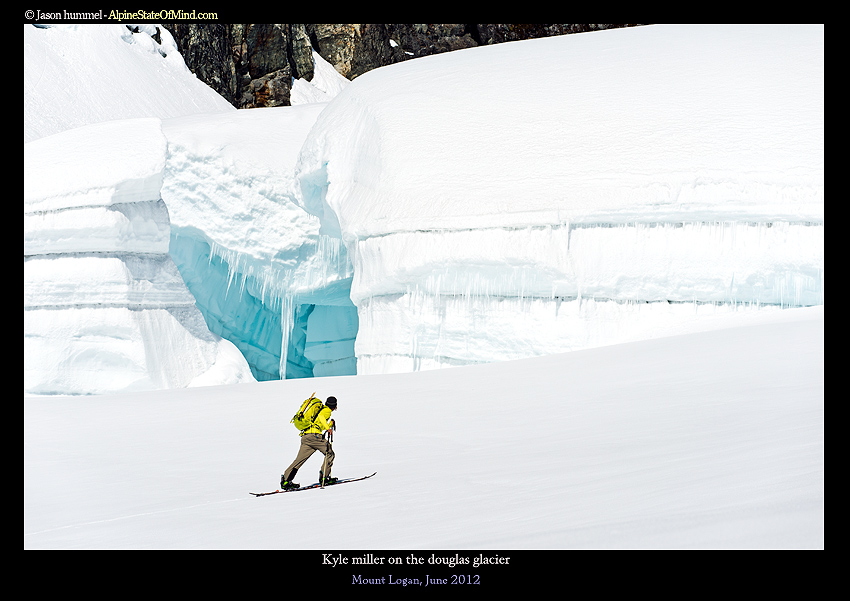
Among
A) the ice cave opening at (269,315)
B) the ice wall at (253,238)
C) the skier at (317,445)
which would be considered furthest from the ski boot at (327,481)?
the ice cave opening at (269,315)

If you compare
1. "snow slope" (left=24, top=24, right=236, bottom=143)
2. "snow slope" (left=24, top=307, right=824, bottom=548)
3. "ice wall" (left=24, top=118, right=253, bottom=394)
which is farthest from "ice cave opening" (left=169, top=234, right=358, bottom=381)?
"snow slope" (left=24, top=24, right=236, bottom=143)

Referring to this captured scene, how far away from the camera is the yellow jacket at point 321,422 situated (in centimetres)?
308

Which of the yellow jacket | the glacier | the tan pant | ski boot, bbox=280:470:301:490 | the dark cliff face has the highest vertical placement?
the dark cliff face

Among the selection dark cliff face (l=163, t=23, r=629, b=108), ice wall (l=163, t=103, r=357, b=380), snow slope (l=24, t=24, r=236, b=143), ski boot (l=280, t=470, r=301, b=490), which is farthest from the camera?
dark cliff face (l=163, t=23, r=629, b=108)

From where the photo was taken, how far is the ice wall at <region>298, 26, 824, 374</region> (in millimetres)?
6418

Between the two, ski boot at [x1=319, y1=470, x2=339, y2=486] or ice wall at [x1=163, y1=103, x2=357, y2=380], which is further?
ice wall at [x1=163, y1=103, x2=357, y2=380]

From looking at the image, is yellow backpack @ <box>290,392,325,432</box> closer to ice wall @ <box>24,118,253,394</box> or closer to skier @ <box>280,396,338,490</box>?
skier @ <box>280,396,338,490</box>

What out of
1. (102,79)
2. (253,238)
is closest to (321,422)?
(253,238)

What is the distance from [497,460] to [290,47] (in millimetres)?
27127

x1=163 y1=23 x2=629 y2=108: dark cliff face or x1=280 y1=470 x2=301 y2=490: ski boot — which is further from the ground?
x1=163 y1=23 x2=629 y2=108: dark cliff face

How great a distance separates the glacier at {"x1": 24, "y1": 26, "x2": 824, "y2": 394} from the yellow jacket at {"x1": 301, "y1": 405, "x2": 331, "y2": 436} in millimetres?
4077

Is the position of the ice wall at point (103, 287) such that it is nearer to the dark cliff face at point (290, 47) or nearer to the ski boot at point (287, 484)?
the ski boot at point (287, 484)

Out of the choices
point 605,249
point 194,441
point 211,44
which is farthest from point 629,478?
point 211,44

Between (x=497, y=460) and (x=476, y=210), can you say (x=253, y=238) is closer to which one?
(x=476, y=210)
